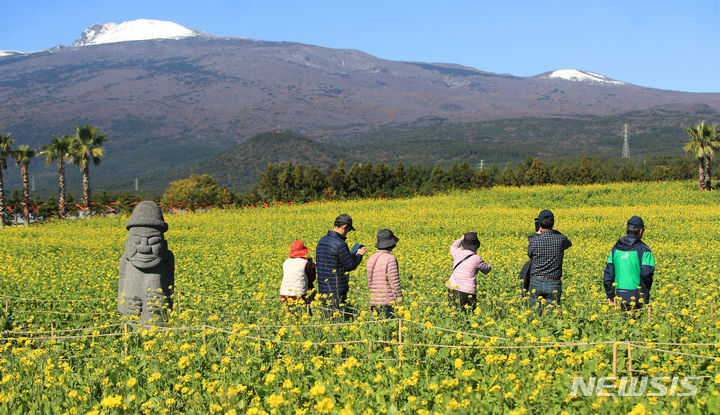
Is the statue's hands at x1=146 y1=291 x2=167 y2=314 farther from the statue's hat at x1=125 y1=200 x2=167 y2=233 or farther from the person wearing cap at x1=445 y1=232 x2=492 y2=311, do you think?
the person wearing cap at x1=445 y1=232 x2=492 y2=311

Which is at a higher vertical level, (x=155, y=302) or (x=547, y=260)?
(x=547, y=260)

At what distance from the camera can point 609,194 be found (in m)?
43.2

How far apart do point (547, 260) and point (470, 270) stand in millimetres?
1135

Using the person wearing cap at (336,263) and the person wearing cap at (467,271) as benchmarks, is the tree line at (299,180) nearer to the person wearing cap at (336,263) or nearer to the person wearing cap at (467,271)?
the person wearing cap at (336,263)

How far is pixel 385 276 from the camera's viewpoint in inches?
343

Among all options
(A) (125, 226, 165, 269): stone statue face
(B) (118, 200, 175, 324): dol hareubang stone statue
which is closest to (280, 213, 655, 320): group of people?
(B) (118, 200, 175, 324): dol hareubang stone statue

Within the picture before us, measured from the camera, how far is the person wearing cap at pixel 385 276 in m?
8.68

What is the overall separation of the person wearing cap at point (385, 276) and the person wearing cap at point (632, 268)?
317 cm

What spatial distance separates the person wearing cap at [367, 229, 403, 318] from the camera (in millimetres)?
8680

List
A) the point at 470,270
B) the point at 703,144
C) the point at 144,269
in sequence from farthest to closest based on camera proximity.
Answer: the point at 703,144 < the point at 144,269 < the point at 470,270

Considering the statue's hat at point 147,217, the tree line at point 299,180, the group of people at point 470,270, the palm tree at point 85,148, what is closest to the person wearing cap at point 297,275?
the group of people at point 470,270

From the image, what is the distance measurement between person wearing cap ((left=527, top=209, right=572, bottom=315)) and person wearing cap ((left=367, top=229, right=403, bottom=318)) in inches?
80.9

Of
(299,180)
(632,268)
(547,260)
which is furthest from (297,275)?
(299,180)

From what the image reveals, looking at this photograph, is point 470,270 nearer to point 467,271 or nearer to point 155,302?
point 467,271
